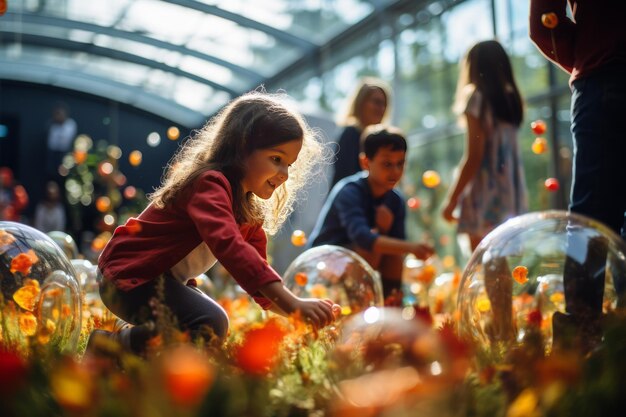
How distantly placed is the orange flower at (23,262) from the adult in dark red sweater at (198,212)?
25 cm

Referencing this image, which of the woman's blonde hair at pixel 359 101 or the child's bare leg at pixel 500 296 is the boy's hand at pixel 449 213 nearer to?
the woman's blonde hair at pixel 359 101

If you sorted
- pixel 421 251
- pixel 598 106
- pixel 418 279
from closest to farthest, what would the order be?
pixel 598 106
pixel 421 251
pixel 418 279

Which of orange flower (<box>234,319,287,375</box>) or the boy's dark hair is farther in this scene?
the boy's dark hair

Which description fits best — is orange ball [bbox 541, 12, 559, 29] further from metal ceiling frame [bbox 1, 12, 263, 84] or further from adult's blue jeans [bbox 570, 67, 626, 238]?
metal ceiling frame [bbox 1, 12, 263, 84]

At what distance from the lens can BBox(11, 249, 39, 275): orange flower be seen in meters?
2.93

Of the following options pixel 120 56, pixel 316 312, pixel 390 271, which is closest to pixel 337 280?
pixel 390 271

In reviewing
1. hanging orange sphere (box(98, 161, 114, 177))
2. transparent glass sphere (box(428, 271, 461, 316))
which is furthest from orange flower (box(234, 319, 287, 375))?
hanging orange sphere (box(98, 161, 114, 177))

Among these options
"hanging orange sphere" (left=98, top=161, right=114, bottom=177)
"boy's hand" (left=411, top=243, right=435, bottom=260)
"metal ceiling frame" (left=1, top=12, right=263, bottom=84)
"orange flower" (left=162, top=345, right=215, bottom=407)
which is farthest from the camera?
"metal ceiling frame" (left=1, top=12, right=263, bottom=84)

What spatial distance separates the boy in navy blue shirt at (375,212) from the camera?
4.75 meters

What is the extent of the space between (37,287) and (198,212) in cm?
75

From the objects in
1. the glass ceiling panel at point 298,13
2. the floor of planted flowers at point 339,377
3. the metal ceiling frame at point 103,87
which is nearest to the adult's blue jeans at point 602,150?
the floor of planted flowers at point 339,377

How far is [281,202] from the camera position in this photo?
346 centimetres

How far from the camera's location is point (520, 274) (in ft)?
7.70

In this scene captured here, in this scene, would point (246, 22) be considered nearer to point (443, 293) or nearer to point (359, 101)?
point (359, 101)
